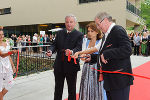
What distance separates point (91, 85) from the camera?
3.31m

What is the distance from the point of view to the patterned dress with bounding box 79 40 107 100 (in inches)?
128

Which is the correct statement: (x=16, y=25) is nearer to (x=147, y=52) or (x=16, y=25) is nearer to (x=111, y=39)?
(x=147, y=52)

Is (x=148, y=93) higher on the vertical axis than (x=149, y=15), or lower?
lower

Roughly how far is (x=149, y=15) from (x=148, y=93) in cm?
2317

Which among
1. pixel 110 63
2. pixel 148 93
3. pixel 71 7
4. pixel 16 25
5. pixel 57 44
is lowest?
pixel 148 93

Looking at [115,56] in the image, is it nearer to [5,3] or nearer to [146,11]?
[146,11]

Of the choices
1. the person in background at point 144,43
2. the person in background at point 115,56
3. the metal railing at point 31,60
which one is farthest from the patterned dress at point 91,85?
the person in background at point 144,43

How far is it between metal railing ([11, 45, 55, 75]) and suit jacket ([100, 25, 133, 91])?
16.3 feet

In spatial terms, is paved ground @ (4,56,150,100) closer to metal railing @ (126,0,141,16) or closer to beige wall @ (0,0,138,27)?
beige wall @ (0,0,138,27)

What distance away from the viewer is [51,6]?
25.1 m

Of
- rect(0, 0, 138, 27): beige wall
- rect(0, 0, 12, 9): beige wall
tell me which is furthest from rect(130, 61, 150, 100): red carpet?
rect(0, 0, 12, 9): beige wall

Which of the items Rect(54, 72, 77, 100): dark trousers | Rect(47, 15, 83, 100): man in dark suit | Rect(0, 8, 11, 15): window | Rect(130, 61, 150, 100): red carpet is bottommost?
Rect(130, 61, 150, 100): red carpet

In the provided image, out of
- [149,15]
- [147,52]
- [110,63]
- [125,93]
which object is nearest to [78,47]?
[110,63]

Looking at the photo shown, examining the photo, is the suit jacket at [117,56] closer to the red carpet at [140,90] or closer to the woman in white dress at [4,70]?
the woman in white dress at [4,70]
